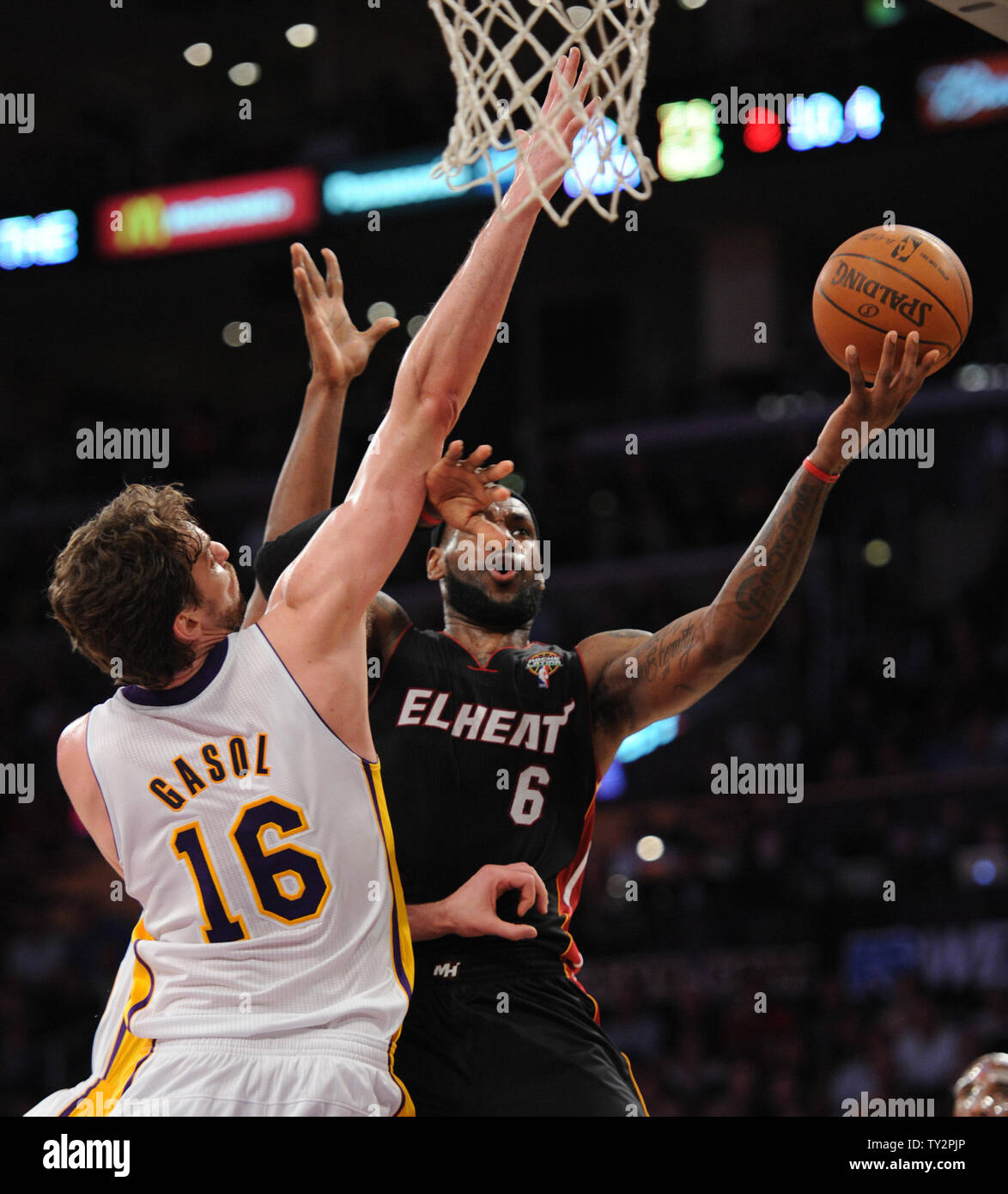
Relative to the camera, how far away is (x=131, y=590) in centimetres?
288

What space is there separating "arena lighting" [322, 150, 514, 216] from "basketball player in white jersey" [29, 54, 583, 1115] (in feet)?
34.7

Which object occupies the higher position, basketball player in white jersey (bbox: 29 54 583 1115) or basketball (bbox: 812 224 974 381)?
basketball (bbox: 812 224 974 381)

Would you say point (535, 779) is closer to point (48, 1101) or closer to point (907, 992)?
point (48, 1101)

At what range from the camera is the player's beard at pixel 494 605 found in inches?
155

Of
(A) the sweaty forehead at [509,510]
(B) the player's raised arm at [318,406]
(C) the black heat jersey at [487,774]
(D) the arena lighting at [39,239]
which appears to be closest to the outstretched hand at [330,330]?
(B) the player's raised arm at [318,406]

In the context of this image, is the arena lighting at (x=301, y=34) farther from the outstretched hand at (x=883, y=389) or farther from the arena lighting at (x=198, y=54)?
the outstretched hand at (x=883, y=389)

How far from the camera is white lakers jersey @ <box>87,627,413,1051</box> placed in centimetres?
279

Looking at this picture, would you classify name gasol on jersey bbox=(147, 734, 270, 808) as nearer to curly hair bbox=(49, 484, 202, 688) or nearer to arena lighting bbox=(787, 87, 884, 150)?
curly hair bbox=(49, 484, 202, 688)

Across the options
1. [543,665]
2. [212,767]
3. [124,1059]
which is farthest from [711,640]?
[124,1059]

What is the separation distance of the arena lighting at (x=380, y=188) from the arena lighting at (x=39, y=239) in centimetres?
264

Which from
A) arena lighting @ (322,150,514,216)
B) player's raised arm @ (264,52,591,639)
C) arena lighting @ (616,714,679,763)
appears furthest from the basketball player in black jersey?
arena lighting @ (322,150,514,216)

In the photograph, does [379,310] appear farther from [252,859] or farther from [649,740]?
[252,859]

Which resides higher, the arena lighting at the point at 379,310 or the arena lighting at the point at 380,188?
the arena lighting at the point at 380,188

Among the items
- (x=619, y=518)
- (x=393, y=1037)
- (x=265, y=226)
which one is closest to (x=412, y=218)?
(x=265, y=226)
